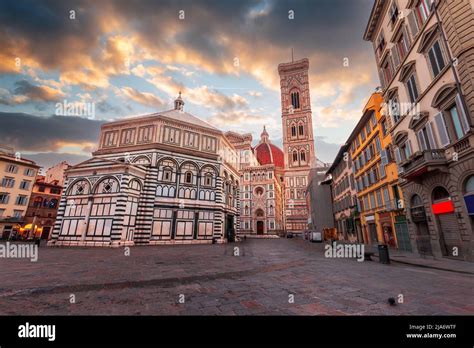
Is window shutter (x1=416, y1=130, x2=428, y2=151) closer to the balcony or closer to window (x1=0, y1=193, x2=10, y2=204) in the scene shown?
the balcony

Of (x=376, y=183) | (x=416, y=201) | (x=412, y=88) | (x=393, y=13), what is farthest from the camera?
(x=376, y=183)

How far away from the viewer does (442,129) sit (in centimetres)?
1159

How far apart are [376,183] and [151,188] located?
24000 mm

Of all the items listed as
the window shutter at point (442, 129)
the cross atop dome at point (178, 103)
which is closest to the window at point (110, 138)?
the cross atop dome at point (178, 103)

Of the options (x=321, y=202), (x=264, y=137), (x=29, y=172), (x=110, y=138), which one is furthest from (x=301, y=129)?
(x=29, y=172)

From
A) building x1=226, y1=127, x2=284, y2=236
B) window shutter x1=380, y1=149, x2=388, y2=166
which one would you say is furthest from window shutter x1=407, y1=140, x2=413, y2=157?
building x1=226, y1=127, x2=284, y2=236

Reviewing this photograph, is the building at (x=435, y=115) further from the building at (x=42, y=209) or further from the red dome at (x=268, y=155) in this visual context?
the red dome at (x=268, y=155)

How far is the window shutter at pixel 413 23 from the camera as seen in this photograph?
1362cm

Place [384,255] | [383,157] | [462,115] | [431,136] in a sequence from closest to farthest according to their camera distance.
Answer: [462,115] → [384,255] → [431,136] → [383,157]

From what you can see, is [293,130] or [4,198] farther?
[293,130]

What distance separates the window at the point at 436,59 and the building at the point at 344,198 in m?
17.6

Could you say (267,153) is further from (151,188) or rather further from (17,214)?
(17,214)

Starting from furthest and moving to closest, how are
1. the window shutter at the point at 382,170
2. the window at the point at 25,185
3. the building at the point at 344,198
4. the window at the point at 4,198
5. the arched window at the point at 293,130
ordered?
1. the arched window at the point at 293,130
2. the window at the point at 25,185
3. the window at the point at 4,198
4. the building at the point at 344,198
5. the window shutter at the point at 382,170
